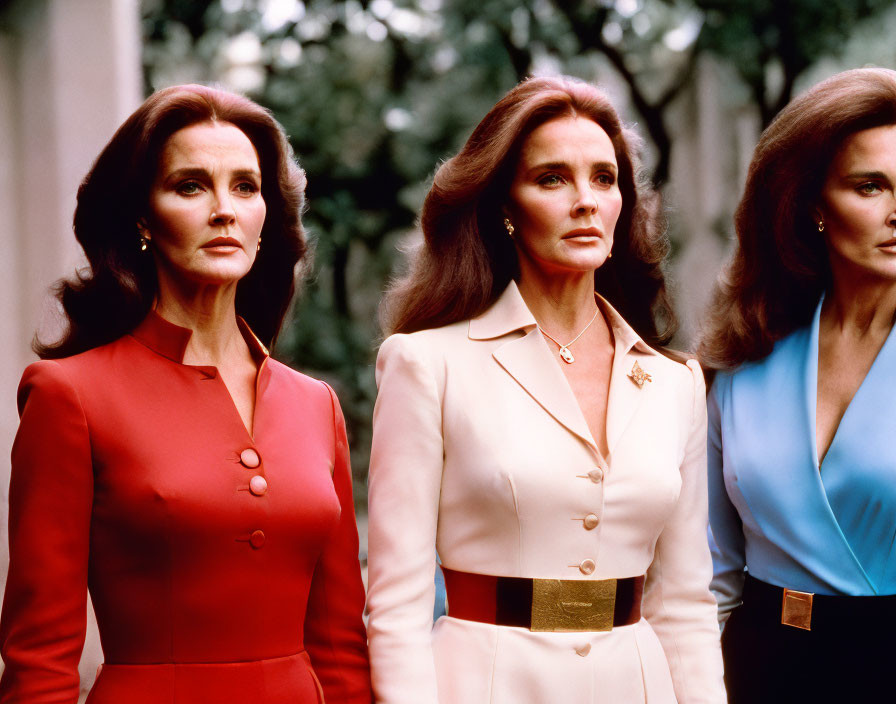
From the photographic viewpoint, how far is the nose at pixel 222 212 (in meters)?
3.09

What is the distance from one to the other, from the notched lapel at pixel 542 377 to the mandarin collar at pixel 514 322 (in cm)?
4

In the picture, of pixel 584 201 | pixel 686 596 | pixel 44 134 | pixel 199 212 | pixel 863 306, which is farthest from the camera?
pixel 44 134

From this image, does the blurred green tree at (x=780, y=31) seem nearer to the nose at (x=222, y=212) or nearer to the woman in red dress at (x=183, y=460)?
the woman in red dress at (x=183, y=460)

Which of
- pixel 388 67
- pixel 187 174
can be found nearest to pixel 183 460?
pixel 187 174

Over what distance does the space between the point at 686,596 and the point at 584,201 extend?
1090 millimetres

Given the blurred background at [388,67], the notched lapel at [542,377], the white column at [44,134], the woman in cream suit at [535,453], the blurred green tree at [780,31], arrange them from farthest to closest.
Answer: the blurred background at [388,67] < the blurred green tree at [780,31] < the white column at [44,134] < the notched lapel at [542,377] < the woman in cream suit at [535,453]

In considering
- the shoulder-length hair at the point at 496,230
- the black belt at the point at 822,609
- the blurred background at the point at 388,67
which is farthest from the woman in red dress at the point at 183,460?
the blurred background at the point at 388,67

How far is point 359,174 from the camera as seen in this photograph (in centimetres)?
1123

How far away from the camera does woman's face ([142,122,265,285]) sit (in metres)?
3.09

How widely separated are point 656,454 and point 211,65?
28.2ft

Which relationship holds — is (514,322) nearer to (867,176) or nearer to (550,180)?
(550,180)

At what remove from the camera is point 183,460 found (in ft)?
9.68

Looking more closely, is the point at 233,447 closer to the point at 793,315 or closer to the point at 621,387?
the point at 621,387

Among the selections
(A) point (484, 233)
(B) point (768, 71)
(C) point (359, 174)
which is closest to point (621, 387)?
(A) point (484, 233)
